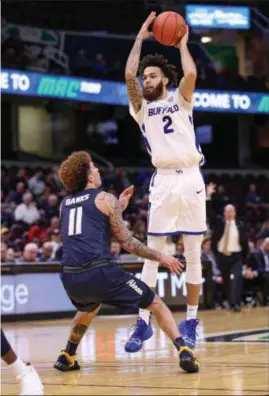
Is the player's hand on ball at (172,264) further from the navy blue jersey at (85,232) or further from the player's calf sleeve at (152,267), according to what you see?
the player's calf sleeve at (152,267)

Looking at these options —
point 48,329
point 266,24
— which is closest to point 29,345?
point 48,329

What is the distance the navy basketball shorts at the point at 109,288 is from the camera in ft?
21.4

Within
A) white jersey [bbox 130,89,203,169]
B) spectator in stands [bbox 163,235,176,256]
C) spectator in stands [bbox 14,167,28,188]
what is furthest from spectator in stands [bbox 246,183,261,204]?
white jersey [bbox 130,89,203,169]

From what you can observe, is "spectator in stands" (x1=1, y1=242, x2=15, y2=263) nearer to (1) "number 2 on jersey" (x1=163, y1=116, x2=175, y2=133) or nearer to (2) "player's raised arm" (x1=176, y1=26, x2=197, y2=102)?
(1) "number 2 on jersey" (x1=163, y1=116, x2=175, y2=133)

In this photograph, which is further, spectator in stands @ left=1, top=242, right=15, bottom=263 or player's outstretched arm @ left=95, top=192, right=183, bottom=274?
spectator in stands @ left=1, top=242, right=15, bottom=263

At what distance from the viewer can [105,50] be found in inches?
1144

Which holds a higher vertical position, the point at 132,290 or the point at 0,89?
the point at 0,89

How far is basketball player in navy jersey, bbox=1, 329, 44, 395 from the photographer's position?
212 inches

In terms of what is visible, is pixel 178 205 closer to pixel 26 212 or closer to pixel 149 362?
pixel 149 362

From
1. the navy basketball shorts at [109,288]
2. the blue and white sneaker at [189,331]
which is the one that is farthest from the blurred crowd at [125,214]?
the navy basketball shorts at [109,288]

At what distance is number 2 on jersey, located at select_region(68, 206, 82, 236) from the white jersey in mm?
1127

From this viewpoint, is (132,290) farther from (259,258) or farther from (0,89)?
(0,89)

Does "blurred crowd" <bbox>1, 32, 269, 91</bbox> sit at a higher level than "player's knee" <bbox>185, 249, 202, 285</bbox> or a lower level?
higher

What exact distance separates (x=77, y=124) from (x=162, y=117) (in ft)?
72.8
